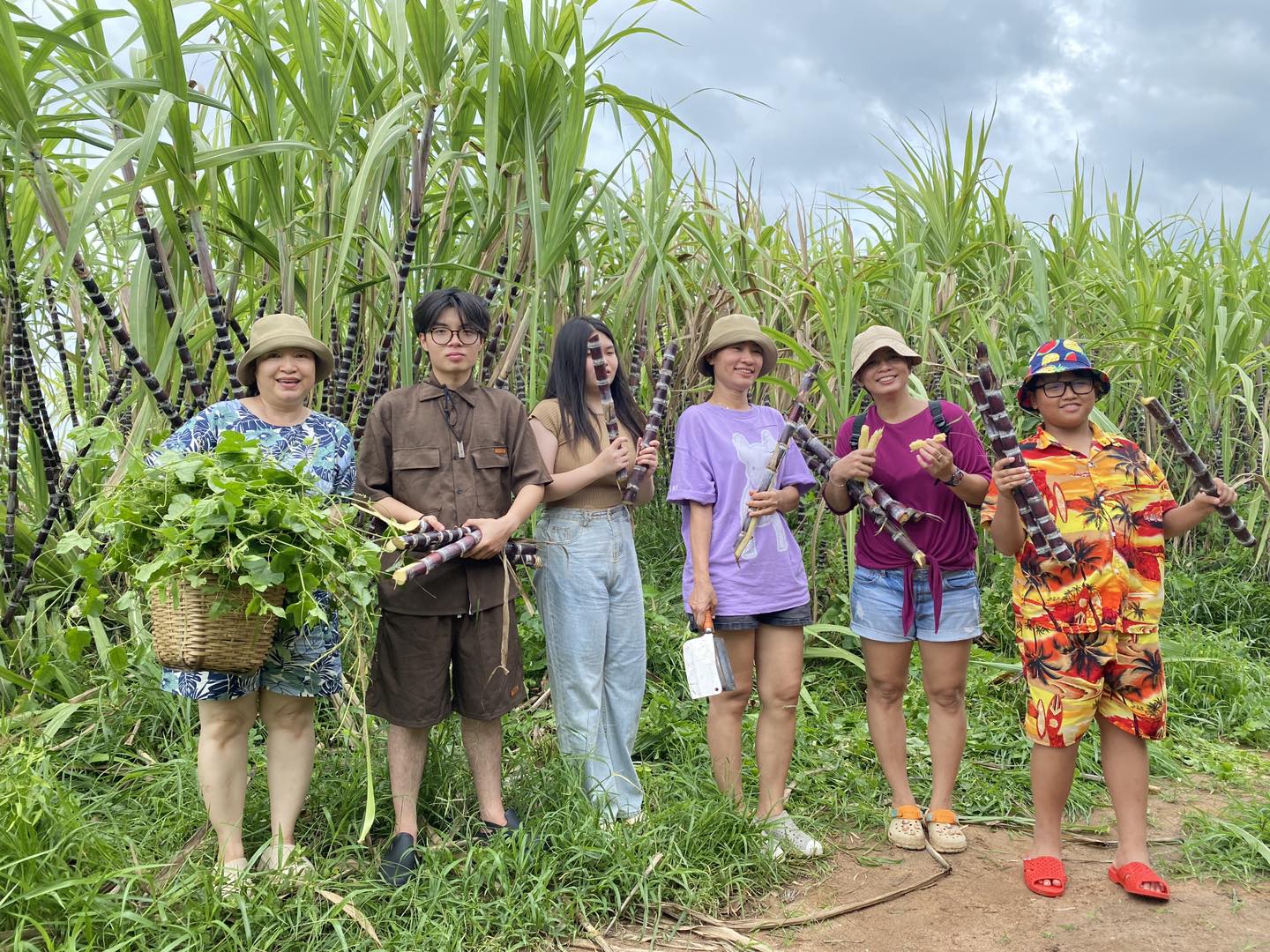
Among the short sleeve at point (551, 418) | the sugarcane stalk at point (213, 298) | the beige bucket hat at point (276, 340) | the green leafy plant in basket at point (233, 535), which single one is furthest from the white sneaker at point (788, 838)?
the sugarcane stalk at point (213, 298)

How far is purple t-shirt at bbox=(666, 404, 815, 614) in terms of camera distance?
2760 mm

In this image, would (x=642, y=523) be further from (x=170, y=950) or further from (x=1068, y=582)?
(x=170, y=950)

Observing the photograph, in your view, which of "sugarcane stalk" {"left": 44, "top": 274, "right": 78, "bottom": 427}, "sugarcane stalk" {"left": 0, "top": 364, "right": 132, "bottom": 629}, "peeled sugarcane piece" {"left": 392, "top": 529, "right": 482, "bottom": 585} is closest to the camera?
"peeled sugarcane piece" {"left": 392, "top": 529, "right": 482, "bottom": 585}

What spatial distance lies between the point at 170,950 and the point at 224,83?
262 centimetres

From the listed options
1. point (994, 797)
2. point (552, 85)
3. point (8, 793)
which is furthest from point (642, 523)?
point (8, 793)

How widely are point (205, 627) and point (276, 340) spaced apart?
0.73 metres

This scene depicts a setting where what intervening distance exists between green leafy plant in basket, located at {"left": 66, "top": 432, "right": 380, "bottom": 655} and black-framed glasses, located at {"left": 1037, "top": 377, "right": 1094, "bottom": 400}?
1.74m

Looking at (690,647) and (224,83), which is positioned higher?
(224,83)

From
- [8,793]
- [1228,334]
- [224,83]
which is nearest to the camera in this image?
[8,793]

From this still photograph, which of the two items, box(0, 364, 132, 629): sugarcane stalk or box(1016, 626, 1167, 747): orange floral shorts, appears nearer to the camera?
box(1016, 626, 1167, 747): orange floral shorts

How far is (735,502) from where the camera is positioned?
9.21 feet

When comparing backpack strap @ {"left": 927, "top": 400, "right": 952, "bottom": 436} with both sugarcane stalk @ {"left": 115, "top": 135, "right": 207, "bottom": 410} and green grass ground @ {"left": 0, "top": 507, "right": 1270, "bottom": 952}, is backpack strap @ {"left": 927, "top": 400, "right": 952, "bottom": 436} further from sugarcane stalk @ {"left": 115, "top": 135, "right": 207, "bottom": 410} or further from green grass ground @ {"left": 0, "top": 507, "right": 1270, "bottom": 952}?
sugarcane stalk @ {"left": 115, "top": 135, "right": 207, "bottom": 410}

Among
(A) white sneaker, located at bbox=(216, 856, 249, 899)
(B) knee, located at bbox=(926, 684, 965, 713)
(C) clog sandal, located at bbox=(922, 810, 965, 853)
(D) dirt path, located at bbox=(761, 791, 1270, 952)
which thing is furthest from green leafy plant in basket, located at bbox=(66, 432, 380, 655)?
(C) clog sandal, located at bbox=(922, 810, 965, 853)

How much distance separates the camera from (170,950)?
210cm
